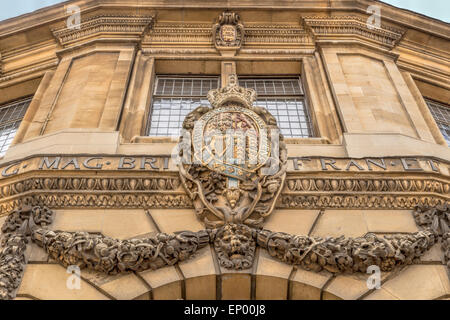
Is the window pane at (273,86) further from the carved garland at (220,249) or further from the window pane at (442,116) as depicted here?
the carved garland at (220,249)

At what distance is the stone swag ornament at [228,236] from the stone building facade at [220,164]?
0.03m

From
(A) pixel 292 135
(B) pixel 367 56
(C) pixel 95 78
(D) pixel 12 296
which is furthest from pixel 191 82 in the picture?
(D) pixel 12 296

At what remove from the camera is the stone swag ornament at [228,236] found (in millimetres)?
6527

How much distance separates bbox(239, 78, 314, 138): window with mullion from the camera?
10867 mm

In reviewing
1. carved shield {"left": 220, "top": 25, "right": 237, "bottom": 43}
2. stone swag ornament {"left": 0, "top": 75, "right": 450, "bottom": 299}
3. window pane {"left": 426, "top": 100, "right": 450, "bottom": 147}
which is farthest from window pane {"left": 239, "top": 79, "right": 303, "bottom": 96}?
stone swag ornament {"left": 0, "top": 75, "right": 450, "bottom": 299}

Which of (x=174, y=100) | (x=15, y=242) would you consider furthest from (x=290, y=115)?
(x=15, y=242)

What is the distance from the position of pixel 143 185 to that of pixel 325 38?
7682 millimetres

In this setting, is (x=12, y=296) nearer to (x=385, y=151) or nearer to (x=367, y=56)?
(x=385, y=151)

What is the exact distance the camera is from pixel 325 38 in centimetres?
1277

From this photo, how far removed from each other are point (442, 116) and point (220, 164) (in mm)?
8516

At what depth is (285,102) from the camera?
39.4 feet

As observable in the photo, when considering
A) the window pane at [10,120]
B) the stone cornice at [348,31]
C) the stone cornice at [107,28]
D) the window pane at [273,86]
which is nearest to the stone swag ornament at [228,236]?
the window pane at [273,86]

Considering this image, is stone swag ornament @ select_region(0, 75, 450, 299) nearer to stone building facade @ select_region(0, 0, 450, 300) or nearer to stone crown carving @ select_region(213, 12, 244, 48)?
stone building facade @ select_region(0, 0, 450, 300)

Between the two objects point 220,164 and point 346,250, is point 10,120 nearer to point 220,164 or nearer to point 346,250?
point 220,164
